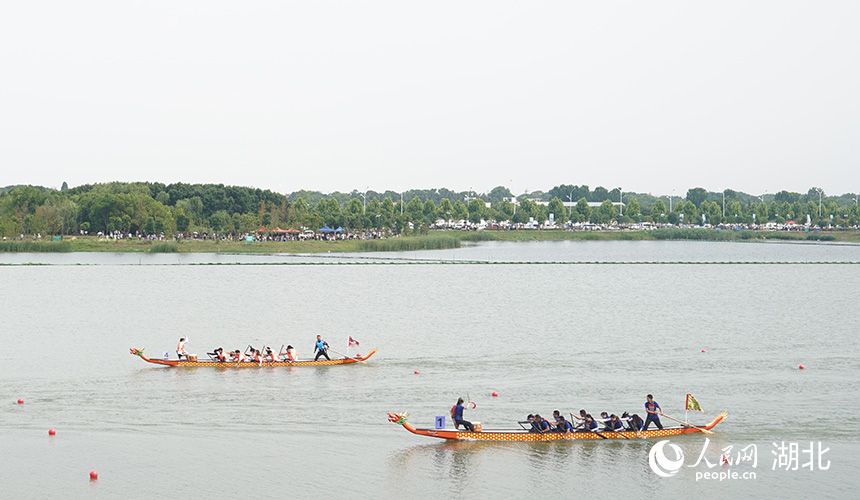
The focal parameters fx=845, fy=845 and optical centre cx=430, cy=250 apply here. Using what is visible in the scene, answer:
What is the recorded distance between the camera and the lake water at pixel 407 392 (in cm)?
2792

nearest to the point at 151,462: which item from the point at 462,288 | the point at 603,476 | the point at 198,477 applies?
the point at 198,477

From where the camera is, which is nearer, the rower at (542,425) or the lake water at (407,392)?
the lake water at (407,392)

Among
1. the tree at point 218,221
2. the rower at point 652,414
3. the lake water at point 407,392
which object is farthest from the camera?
Answer: the tree at point 218,221

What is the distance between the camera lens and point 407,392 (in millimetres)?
39375

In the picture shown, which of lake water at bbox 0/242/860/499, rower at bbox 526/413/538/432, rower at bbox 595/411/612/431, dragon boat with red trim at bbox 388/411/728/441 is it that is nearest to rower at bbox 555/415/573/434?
dragon boat with red trim at bbox 388/411/728/441

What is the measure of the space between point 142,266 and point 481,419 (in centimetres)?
10729

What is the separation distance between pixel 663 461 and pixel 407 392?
13.3 meters

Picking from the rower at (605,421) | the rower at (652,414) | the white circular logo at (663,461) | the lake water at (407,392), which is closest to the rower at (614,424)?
the rower at (605,421)

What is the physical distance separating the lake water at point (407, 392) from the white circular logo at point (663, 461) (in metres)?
0.39

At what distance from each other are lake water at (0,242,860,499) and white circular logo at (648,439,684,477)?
393 mm

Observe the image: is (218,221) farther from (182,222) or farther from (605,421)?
(605,421)

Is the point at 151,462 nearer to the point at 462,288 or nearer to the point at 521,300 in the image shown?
the point at 521,300

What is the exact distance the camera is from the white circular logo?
2894cm

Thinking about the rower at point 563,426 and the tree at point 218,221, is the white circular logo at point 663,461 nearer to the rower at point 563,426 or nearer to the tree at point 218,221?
the rower at point 563,426
